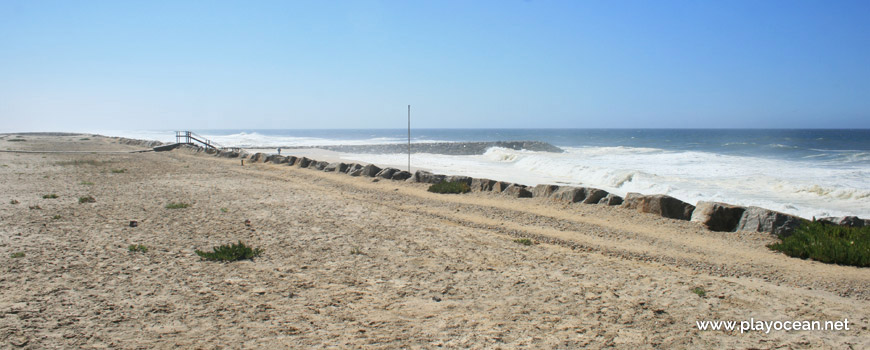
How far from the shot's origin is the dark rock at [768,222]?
8297mm

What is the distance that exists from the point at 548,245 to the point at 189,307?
475 cm

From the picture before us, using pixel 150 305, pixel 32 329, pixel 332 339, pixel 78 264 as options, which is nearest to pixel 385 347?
pixel 332 339

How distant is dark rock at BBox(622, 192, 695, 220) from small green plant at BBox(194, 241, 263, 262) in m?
7.14

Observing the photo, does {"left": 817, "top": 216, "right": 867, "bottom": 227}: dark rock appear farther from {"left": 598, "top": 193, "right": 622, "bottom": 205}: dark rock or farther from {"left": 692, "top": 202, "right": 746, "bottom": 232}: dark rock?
{"left": 598, "top": 193, "right": 622, "bottom": 205}: dark rock

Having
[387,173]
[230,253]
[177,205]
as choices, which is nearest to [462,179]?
[387,173]

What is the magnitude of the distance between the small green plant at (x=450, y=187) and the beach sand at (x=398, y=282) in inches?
122

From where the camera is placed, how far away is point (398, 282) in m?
5.55

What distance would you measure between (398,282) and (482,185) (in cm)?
820

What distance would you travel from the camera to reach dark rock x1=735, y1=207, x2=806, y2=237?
8.30 metres

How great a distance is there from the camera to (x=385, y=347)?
3924 millimetres

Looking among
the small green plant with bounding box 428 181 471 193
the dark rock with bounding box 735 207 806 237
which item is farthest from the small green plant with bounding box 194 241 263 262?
the dark rock with bounding box 735 207 806 237

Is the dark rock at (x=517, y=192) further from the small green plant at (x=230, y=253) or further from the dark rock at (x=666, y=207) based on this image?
the small green plant at (x=230, y=253)

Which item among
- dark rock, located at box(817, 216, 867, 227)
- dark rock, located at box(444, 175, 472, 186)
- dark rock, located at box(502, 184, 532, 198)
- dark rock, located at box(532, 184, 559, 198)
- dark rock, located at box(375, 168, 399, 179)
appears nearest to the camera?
dark rock, located at box(817, 216, 867, 227)

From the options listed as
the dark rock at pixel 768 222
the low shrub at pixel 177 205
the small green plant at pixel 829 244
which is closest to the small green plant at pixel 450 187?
the low shrub at pixel 177 205
